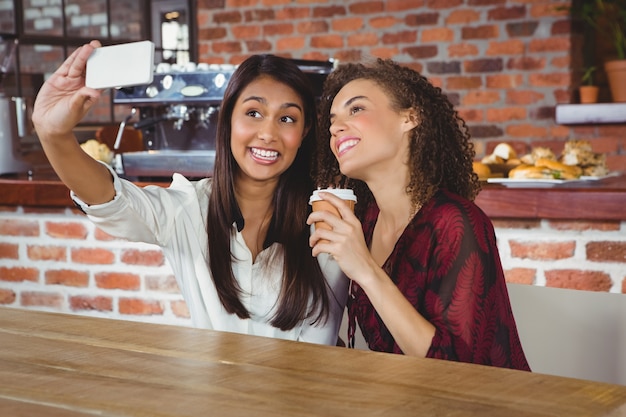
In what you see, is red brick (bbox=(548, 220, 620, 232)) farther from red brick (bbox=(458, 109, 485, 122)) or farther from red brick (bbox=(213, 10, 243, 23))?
red brick (bbox=(213, 10, 243, 23))

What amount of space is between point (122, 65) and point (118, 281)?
172 cm

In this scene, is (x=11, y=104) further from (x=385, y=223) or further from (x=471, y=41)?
(x=471, y=41)

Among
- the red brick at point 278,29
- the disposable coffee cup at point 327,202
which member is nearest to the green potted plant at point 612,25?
the red brick at point 278,29

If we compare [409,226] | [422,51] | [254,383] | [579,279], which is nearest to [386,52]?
[422,51]

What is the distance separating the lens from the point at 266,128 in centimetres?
188

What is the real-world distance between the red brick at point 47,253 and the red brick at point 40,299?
0.12 meters

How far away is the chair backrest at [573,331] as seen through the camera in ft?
5.45

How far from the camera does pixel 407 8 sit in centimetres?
460

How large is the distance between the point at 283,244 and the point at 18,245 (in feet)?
4.70

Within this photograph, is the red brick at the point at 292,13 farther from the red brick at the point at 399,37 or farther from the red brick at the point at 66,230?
the red brick at the point at 66,230

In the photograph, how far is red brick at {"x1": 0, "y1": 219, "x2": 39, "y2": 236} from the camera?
294cm

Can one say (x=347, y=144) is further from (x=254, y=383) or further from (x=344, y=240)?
(x=254, y=383)

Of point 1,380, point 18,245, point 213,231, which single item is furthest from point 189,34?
point 1,380

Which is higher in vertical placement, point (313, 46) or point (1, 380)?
point (313, 46)
